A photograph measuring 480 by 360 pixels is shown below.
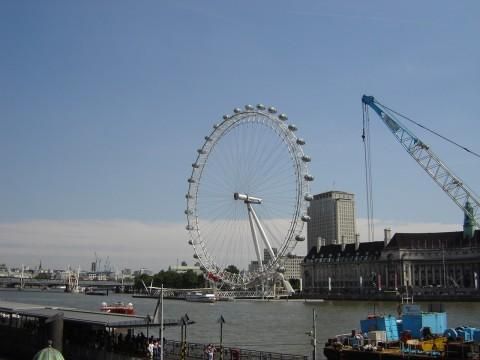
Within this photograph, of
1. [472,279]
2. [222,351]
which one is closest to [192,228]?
[222,351]

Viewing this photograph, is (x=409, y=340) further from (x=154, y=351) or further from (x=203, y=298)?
(x=203, y=298)

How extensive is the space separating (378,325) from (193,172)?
6992cm

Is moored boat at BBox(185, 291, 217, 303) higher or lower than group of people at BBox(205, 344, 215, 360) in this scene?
lower

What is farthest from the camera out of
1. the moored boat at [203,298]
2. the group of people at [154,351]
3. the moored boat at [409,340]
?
the moored boat at [203,298]

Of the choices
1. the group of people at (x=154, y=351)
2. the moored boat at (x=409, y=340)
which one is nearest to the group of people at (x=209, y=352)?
the group of people at (x=154, y=351)

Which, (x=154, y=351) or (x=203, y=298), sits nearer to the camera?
(x=154, y=351)

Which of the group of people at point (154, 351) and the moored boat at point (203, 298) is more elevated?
the group of people at point (154, 351)

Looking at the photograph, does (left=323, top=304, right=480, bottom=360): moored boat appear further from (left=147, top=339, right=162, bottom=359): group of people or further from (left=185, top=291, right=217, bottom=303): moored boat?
(left=185, top=291, right=217, bottom=303): moored boat

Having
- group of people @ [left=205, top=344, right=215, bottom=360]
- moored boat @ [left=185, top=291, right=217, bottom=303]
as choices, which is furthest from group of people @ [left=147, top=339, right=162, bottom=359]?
moored boat @ [left=185, top=291, right=217, bottom=303]

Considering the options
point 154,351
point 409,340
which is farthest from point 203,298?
point 154,351

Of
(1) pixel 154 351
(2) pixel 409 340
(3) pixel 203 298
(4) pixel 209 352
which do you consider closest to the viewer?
(4) pixel 209 352

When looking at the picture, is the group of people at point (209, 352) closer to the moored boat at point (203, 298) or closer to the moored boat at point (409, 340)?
the moored boat at point (409, 340)

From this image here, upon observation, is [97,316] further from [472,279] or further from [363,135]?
[472,279]

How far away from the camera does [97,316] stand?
36.8 m
